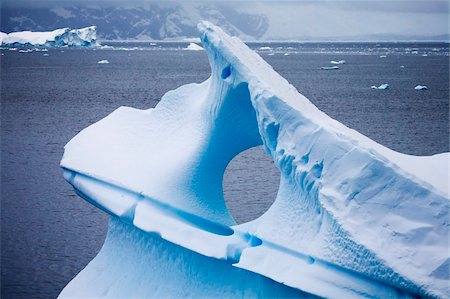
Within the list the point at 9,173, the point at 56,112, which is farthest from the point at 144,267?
the point at 56,112

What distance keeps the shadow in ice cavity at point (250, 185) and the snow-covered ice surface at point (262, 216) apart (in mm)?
3700

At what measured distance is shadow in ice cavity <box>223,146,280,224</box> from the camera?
9.85 m

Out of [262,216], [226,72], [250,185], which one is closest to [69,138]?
[250,185]

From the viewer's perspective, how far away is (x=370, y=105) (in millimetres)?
26125

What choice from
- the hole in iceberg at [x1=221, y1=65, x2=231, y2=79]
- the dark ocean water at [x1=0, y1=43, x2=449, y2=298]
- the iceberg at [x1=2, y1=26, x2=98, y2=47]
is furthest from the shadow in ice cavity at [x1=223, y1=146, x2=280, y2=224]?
the iceberg at [x1=2, y1=26, x2=98, y2=47]

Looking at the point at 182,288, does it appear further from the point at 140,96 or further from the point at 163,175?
the point at 140,96

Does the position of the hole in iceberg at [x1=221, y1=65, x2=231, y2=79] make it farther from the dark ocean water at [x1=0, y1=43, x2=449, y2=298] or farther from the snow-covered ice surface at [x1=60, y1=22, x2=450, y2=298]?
the dark ocean water at [x1=0, y1=43, x2=449, y2=298]

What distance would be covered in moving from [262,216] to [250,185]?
6828 millimetres

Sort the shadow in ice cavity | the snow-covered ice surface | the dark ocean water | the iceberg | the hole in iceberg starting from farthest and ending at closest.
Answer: the iceberg, the shadow in ice cavity, the dark ocean water, the hole in iceberg, the snow-covered ice surface

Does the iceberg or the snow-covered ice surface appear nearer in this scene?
the snow-covered ice surface

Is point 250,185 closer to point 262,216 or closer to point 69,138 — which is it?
Result: point 69,138

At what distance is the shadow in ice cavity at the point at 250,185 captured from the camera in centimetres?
985

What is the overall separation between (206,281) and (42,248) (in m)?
4.26

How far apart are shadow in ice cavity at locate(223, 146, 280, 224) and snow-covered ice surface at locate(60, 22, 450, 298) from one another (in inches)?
146
